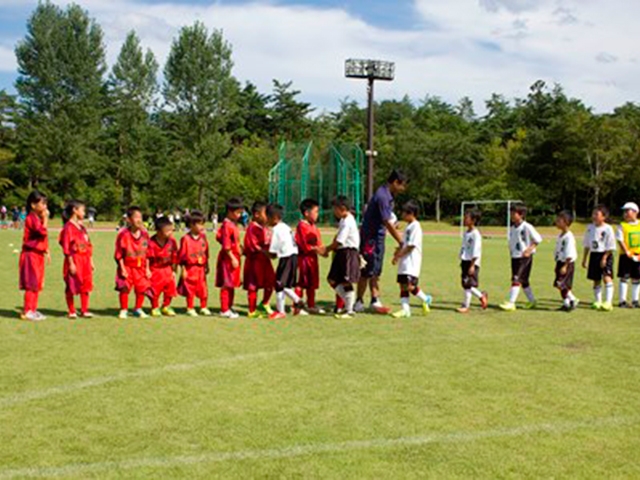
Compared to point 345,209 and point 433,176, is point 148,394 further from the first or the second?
point 433,176

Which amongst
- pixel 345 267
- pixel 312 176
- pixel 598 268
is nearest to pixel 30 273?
pixel 345 267

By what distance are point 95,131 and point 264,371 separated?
52.1 m

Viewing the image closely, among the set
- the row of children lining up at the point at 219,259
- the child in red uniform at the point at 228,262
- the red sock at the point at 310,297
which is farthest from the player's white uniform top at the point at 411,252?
the child in red uniform at the point at 228,262

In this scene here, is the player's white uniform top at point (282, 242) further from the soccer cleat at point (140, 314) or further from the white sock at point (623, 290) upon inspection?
the white sock at point (623, 290)

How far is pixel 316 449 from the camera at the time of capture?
168 inches

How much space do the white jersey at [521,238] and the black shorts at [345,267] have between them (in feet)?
8.71

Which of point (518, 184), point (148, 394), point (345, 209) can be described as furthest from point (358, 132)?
point (148, 394)

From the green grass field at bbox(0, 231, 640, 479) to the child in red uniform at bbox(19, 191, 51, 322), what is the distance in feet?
1.71

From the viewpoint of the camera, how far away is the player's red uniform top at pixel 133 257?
931 centimetres

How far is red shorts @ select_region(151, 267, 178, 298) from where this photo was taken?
31.5 ft

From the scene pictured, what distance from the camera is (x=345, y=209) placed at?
9789 millimetres

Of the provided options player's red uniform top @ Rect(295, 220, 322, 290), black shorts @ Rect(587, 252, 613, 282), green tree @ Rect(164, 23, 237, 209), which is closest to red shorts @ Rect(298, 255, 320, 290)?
player's red uniform top @ Rect(295, 220, 322, 290)

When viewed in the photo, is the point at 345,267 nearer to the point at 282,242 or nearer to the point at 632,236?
the point at 282,242

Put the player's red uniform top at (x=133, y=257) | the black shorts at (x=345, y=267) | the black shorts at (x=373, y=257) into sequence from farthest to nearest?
1. the black shorts at (x=373, y=257)
2. the black shorts at (x=345, y=267)
3. the player's red uniform top at (x=133, y=257)
